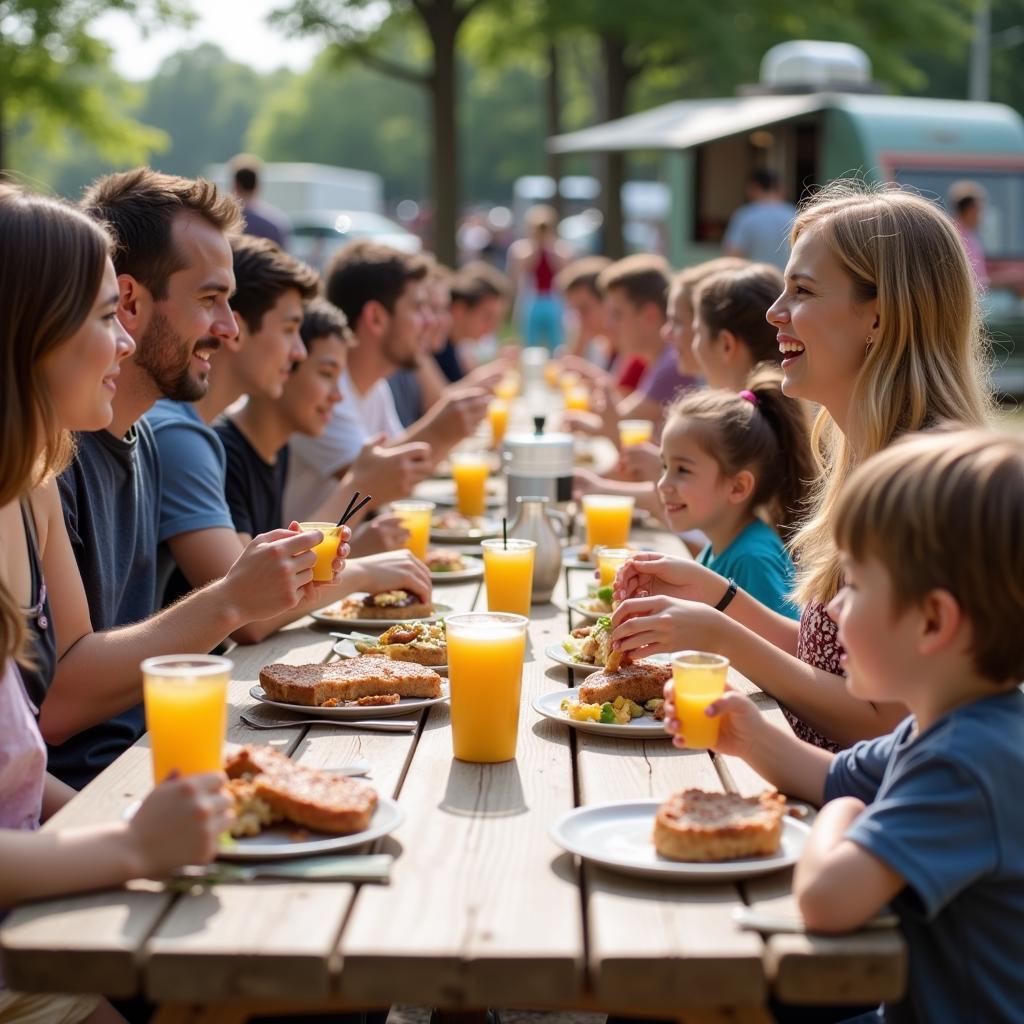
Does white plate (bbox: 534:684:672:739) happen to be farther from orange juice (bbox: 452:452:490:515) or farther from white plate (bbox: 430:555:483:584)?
orange juice (bbox: 452:452:490:515)

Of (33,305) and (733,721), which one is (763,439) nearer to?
(733,721)

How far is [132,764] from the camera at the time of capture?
237 cm

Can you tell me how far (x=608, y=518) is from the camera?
14.1ft

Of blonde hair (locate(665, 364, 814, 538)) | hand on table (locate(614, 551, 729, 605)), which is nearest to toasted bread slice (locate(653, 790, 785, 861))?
hand on table (locate(614, 551, 729, 605))

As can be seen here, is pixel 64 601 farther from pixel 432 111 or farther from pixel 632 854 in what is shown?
pixel 432 111

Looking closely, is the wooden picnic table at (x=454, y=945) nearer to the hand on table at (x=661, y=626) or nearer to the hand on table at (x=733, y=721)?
the hand on table at (x=733, y=721)

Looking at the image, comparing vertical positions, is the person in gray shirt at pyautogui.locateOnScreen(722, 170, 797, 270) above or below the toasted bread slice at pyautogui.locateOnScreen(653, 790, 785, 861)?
above

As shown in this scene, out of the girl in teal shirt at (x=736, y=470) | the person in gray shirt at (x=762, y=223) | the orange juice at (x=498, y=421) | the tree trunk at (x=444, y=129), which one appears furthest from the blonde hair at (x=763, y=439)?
the tree trunk at (x=444, y=129)

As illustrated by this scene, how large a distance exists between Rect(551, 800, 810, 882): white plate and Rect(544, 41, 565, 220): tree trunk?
24102 millimetres

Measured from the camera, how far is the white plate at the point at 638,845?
74.4 inches

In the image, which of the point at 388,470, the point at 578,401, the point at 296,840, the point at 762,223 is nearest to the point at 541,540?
the point at 388,470

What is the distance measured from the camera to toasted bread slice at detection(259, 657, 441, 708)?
2648mm

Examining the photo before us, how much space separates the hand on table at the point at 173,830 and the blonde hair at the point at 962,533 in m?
0.94

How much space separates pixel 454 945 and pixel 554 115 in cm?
2620
